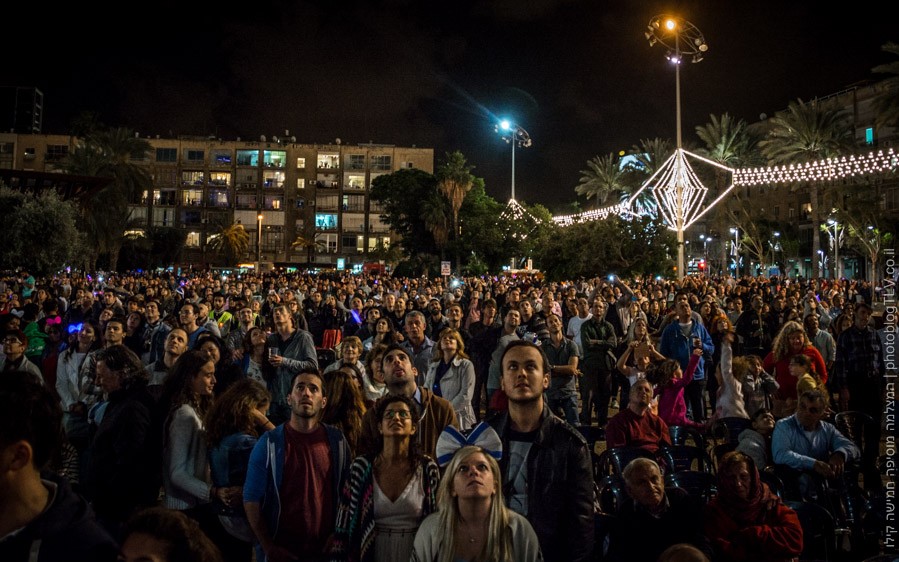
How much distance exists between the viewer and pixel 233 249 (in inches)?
2896

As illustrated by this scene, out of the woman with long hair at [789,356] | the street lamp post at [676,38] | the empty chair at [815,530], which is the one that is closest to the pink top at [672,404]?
the woman with long hair at [789,356]

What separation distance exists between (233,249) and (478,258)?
3624cm

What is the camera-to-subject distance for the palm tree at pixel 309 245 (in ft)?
261

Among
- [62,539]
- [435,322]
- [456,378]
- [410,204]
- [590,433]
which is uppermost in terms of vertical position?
[410,204]

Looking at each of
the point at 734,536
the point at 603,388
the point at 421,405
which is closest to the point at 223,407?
the point at 421,405

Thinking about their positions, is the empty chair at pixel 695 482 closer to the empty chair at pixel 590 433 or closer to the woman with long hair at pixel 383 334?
the empty chair at pixel 590 433

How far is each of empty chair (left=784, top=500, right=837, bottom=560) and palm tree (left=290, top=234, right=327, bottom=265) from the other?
3065 inches

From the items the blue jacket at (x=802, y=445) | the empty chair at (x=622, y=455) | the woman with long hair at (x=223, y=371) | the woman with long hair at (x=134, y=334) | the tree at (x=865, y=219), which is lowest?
the empty chair at (x=622, y=455)

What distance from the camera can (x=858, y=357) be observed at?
25.0 ft

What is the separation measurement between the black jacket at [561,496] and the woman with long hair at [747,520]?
149 centimetres

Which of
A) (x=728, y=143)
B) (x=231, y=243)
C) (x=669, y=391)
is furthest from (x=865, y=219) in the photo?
(x=231, y=243)

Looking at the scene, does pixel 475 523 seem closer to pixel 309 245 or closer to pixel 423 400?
pixel 423 400

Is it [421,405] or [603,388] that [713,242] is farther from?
[421,405]

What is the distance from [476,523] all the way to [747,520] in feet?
6.83
